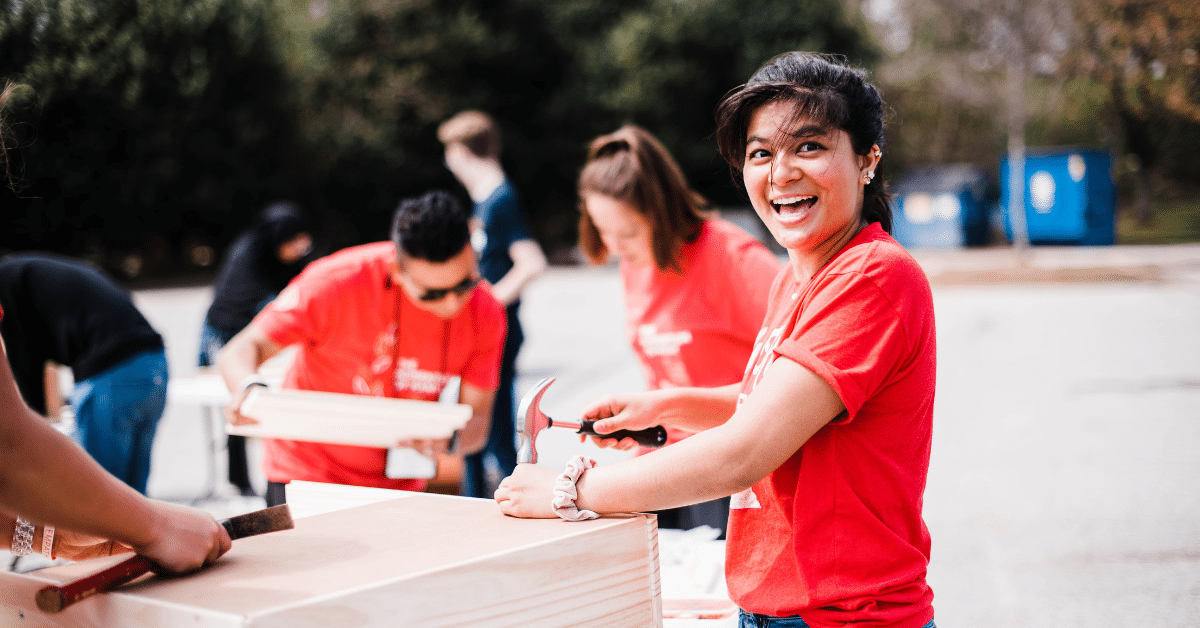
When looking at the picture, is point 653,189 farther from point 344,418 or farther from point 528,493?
point 528,493

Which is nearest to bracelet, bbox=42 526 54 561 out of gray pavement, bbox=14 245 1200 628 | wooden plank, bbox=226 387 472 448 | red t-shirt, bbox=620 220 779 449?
wooden plank, bbox=226 387 472 448

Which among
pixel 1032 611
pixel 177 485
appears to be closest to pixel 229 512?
pixel 177 485

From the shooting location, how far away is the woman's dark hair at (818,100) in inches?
49.3

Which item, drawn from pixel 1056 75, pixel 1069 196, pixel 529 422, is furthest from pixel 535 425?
pixel 1069 196

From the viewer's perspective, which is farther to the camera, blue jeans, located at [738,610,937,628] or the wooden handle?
blue jeans, located at [738,610,937,628]

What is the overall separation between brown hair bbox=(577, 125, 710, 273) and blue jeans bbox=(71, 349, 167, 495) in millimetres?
1874

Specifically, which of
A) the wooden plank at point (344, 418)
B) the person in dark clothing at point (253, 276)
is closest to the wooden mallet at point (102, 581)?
the wooden plank at point (344, 418)

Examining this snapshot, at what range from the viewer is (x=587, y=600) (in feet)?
3.83

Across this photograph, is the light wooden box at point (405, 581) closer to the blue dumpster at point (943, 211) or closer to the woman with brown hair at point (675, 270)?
the woman with brown hair at point (675, 270)

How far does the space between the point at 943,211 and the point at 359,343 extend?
64.2 ft

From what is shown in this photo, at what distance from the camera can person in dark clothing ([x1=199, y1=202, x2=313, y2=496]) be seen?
16.9 feet

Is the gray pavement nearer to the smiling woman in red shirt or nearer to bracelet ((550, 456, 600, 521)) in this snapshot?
the smiling woman in red shirt

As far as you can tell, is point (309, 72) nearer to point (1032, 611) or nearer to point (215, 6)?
point (215, 6)

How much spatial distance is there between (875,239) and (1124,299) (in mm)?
12056
